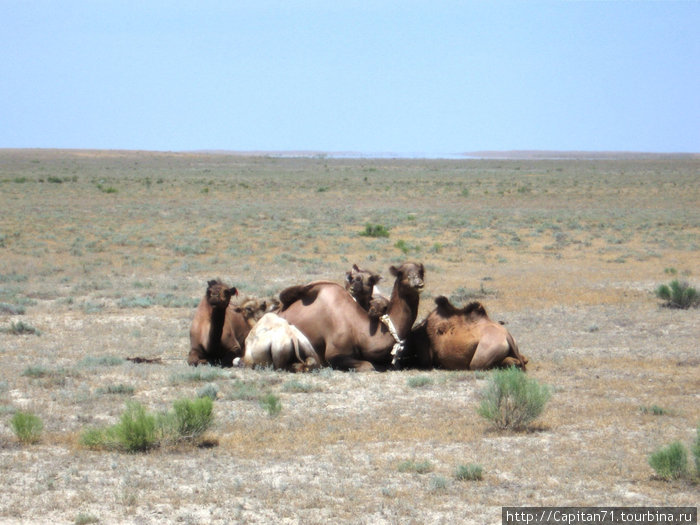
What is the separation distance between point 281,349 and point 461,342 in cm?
216

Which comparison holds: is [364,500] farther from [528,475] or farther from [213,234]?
[213,234]

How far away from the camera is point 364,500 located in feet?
20.3

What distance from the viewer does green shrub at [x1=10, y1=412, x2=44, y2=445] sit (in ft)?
24.6

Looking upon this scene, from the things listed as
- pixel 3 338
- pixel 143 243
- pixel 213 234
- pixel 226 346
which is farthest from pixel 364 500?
pixel 213 234

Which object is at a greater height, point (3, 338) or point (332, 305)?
point (332, 305)

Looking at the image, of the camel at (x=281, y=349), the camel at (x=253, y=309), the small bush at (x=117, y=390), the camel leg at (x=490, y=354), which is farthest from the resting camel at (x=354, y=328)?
the small bush at (x=117, y=390)

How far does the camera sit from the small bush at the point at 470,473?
6623 millimetres

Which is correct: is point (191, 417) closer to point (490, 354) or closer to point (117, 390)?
point (117, 390)

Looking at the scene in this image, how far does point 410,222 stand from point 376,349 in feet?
87.0

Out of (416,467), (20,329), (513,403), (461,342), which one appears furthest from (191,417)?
(20,329)

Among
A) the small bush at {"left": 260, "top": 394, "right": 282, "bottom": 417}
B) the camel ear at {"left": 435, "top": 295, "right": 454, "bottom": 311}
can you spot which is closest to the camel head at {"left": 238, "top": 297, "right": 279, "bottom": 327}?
the camel ear at {"left": 435, "top": 295, "right": 454, "bottom": 311}

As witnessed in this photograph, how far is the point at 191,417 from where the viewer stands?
7535 millimetres

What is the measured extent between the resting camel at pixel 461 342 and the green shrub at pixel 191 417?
13.0 feet

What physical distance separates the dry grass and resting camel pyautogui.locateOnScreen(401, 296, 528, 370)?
0.38 meters
